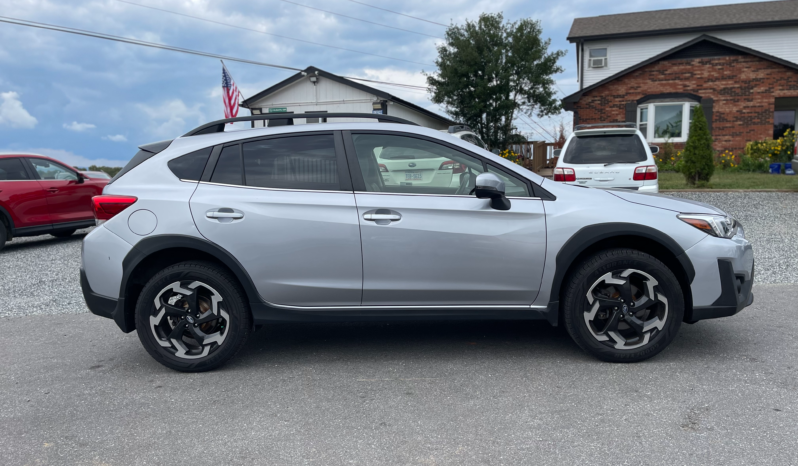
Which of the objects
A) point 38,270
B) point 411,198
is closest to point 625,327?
point 411,198

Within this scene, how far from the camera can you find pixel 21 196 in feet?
34.9

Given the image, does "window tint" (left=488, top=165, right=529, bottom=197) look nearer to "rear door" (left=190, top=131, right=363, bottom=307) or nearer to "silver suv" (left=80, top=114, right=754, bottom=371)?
"silver suv" (left=80, top=114, right=754, bottom=371)

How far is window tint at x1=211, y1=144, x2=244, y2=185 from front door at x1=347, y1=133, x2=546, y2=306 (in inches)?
34.2

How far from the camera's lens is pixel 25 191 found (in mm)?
10695

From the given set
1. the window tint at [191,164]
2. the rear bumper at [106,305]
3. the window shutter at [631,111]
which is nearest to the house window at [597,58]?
the window shutter at [631,111]

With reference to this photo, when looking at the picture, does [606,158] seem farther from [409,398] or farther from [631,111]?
[631,111]

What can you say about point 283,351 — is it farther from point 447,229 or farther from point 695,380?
point 695,380

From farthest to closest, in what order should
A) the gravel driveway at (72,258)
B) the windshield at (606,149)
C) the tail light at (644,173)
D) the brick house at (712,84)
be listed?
the brick house at (712,84) → the windshield at (606,149) → the tail light at (644,173) → the gravel driveway at (72,258)

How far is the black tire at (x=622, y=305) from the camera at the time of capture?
3.91 m

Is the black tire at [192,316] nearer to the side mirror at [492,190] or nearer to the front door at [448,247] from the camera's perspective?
the front door at [448,247]

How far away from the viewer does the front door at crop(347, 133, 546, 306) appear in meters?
3.90

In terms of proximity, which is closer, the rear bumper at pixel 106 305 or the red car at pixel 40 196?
the rear bumper at pixel 106 305

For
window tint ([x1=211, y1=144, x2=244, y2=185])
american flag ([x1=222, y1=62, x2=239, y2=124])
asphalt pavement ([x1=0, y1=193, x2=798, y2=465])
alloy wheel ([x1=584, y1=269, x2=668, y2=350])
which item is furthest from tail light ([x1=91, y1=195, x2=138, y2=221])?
american flag ([x1=222, y1=62, x2=239, y2=124])

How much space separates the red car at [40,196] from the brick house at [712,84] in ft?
65.0
